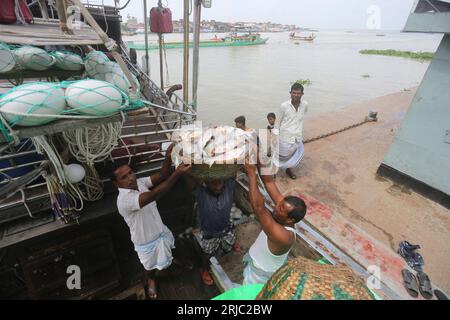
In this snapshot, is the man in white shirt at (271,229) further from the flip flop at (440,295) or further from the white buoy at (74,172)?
the flip flop at (440,295)

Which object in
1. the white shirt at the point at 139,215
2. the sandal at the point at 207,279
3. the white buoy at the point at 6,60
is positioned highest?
the white buoy at the point at 6,60

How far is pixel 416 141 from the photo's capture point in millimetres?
4215

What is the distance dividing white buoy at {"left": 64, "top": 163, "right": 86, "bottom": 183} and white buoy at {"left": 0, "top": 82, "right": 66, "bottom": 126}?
928 mm

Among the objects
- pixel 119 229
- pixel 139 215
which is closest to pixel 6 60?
pixel 139 215

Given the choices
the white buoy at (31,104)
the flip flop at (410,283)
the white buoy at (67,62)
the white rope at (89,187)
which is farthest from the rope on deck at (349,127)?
the white buoy at (31,104)

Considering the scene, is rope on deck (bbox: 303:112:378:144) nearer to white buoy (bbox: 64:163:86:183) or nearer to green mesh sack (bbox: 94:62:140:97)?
green mesh sack (bbox: 94:62:140:97)

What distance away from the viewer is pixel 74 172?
2.16 metres

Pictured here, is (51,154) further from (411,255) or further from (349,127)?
(349,127)

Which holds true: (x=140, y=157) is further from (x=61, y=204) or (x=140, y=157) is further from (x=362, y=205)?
(x=362, y=205)

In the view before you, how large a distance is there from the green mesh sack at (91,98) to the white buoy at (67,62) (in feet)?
3.15

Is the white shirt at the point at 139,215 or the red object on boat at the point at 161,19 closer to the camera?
the white shirt at the point at 139,215

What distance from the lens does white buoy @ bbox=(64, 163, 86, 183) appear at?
2.14 meters

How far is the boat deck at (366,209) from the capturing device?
2.87 metres

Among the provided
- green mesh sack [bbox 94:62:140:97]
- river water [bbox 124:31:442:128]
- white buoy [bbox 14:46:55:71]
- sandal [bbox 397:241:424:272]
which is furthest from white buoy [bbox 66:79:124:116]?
river water [bbox 124:31:442:128]
